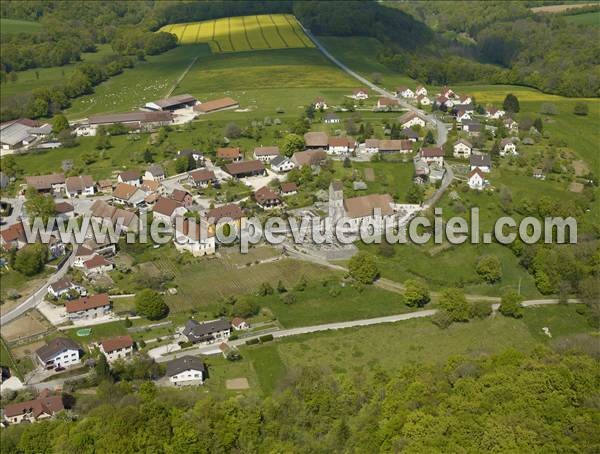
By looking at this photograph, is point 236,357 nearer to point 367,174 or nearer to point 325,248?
point 325,248

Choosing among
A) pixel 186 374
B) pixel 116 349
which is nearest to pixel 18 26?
pixel 116 349

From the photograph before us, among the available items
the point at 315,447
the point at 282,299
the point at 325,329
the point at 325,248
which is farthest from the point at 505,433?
the point at 325,248

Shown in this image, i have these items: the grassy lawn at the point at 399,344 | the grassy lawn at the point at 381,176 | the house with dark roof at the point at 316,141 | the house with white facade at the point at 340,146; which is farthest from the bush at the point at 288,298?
the house with dark roof at the point at 316,141

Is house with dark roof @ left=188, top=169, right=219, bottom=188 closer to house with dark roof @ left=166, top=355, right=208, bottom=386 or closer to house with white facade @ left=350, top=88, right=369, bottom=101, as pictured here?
house with dark roof @ left=166, top=355, right=208, bottom=386

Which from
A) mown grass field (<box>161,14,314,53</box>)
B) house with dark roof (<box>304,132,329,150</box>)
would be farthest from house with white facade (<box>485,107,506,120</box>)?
mown grass field (<box>161,14,314,53</box>)

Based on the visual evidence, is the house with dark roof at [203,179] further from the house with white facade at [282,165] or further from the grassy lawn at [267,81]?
the grassy lawn at [267,81]

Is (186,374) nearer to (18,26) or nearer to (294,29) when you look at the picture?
(294,29)
